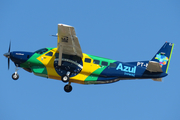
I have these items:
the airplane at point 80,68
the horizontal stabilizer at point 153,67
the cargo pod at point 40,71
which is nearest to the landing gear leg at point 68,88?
the airplane at point 80,68

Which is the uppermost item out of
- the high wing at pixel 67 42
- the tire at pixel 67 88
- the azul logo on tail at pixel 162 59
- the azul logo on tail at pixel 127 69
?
the high wing at pixel 67 42

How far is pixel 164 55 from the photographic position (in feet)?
96.5

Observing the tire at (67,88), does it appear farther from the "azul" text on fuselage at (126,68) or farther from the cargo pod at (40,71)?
the "azul" text on fuselage at (126,68)

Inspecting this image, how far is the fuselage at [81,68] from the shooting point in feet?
92.8

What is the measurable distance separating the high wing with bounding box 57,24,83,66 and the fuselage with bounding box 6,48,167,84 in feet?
2.86

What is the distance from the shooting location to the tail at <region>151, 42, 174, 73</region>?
29.0 metres

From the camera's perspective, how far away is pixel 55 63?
28.2 m

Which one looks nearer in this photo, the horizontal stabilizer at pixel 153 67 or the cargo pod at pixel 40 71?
the horizontal stabilizer at pixel 153 67

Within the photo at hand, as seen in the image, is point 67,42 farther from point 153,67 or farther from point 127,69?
point 153,67

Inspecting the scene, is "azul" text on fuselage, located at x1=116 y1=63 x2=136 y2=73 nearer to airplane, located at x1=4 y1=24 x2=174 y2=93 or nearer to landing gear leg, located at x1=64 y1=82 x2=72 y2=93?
airplane, located at x1=4 y1=24 x2=174 y2=93

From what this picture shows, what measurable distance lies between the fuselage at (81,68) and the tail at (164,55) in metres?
1.28

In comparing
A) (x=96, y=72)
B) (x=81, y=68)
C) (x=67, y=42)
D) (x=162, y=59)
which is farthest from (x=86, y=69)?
(x=162, y=59)

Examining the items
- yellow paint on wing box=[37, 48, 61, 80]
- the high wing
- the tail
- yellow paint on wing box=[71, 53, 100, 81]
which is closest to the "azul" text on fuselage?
yellow paint on wing box=[71, 53, 100, 81]

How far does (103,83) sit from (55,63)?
5.25 m
